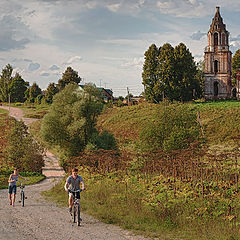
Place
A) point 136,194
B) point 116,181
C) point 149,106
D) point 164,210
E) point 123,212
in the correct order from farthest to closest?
point 149,106 → point 116,181 → point 136,194 → point 123,212 → point 164,210

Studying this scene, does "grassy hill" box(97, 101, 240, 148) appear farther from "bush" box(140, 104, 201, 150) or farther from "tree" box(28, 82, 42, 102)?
"tree" box(28, 82, 42, 102)

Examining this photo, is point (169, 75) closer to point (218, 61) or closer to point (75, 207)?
point (218, 61)

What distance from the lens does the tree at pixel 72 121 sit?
37344mm

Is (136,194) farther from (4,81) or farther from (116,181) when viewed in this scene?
(4,81)

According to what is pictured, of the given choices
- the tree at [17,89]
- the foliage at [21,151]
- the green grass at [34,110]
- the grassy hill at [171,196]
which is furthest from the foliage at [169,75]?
the tree at [17,89]

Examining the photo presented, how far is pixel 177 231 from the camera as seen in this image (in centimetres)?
1180

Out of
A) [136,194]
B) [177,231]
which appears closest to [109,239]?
[177,231]

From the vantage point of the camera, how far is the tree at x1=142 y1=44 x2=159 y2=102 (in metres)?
67.0

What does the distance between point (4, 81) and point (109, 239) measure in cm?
9963

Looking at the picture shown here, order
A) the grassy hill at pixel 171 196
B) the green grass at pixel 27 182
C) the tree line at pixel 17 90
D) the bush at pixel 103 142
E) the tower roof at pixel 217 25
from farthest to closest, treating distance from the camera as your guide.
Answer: the tree line at pixel 17 90
the tower roof at pixel 217 25
the bush at pixel 103 142
the green grass at pixel 27 182
the grassy hill at pixel 171 196

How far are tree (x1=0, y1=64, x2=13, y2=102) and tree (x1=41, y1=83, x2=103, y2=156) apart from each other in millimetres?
66295

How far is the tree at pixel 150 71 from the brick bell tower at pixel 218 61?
9.78 m

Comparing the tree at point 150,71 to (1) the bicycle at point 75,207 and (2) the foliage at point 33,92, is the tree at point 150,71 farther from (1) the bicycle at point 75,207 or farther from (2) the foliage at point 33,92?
(1) the bicycle at point 75,207

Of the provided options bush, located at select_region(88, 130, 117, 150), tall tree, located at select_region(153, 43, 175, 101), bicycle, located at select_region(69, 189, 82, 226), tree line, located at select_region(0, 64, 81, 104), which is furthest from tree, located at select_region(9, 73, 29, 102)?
bicycle, located at select_region(69, 189, 82, 226)
